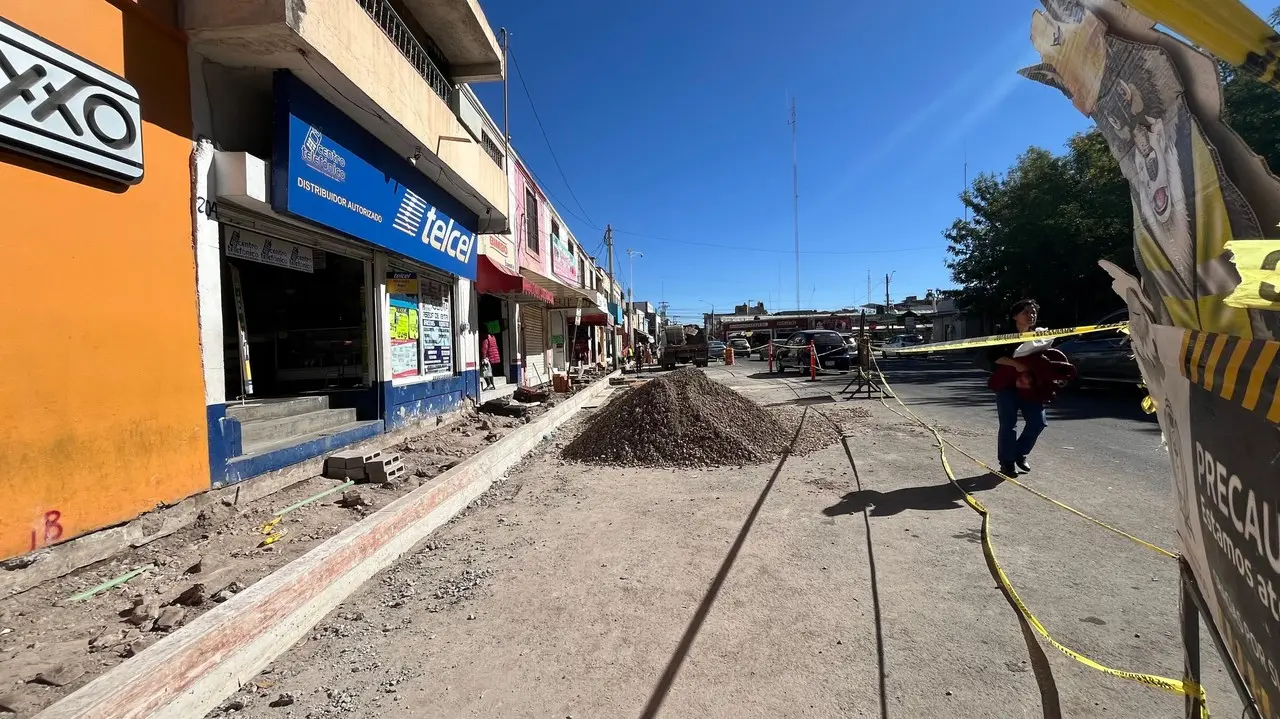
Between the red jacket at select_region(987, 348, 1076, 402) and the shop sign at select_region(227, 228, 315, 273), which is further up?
the shop sign at select_region(227, 228, 315, 273)

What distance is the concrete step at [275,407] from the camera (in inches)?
221

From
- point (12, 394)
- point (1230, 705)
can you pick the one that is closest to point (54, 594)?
point (12, 394)

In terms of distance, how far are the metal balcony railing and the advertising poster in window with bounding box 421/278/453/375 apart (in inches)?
121

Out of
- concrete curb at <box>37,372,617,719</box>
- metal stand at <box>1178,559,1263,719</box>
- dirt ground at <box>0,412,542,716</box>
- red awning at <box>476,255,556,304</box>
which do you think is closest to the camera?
metal stand at <box>1178,559,1263,719</box>

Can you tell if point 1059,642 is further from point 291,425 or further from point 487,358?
point 487,358

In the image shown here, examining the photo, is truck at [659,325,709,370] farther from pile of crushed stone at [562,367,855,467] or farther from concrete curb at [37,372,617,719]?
concrete curb at [37,372,617,719]

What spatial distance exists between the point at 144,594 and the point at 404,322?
5551 millimetres

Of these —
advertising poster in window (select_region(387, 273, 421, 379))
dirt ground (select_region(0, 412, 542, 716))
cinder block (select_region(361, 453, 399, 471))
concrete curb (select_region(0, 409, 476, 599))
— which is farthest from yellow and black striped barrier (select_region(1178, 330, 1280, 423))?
advertising poster in window (select_region(387, 273, 421, 379))

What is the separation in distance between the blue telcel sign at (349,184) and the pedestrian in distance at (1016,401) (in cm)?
680

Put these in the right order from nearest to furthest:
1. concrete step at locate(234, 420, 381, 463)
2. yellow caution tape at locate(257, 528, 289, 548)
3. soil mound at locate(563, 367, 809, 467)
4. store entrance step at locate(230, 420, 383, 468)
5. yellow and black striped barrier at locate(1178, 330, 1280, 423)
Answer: yellow and black striped barrier at locate(1178, 330, 1280, 423) → yellow caution tape at locate(257, 528, 289, 548) → store entrance step at locate(230, 420, 383, 468) → concrete step at locate(234, 420, 381, 463) → soil mound at locate(563, 367, 809, 467)

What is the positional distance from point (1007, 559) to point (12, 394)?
236 inches

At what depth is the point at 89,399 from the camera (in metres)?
3.57

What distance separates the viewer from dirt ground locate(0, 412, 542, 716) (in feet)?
8.07

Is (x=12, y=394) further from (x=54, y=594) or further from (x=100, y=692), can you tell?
(x=100, y=692)
